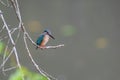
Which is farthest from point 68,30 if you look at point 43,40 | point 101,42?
point 43,40

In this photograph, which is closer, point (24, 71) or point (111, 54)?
point (24, 71)

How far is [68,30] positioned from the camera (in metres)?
5.20

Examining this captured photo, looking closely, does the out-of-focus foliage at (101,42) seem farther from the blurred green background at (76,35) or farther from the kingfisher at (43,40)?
the kingfisher at (43,40)

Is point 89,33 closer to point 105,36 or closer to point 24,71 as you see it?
point 105,36

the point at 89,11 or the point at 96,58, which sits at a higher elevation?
the point at 89,11

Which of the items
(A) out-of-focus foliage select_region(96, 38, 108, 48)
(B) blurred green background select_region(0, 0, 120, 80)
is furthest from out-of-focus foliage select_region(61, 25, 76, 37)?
(A) out-of-focus foliage select_region(96, 38, 108, 48)

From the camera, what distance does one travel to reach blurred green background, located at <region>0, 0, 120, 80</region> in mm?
5078

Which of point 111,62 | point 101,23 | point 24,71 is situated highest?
point 24,71

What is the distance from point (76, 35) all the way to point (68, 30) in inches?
4.2

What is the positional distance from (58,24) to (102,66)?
62cm

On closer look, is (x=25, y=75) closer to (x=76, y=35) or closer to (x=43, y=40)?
(x=43, y=40)

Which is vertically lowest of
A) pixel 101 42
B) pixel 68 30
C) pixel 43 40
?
pixel 101 42

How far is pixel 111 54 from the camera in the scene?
520 cm

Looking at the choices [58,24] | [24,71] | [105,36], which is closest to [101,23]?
[105,36]
